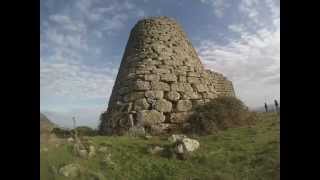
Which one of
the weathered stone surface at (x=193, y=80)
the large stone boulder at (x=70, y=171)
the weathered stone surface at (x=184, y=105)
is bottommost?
the large stone boulder at (x=70, y=171)

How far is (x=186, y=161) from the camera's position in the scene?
6348 millimetres

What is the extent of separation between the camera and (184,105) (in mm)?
9844

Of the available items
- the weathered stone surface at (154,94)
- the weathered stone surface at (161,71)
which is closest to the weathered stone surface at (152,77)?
the weathered stone surface at (161,71)

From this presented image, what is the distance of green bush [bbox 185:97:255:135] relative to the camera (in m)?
9.04

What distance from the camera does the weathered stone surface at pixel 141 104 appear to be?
945 cm

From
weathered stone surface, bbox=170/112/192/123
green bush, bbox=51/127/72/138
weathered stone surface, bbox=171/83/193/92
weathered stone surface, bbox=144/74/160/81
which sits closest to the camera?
green bush, bbox=51/127/72/138

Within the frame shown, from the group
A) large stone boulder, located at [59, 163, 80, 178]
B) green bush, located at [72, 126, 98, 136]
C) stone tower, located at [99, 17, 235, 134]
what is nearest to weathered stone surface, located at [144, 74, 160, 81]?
stone tower, located at [99, 17, 235, 134]

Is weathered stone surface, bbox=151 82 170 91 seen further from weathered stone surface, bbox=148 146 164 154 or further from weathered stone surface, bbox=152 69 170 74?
weathered stone surface, bbox=148 146 164 154

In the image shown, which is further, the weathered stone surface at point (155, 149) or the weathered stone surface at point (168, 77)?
the weathered stone surface at point (168, 77)

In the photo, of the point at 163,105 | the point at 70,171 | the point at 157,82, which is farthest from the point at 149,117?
the point at 70,171

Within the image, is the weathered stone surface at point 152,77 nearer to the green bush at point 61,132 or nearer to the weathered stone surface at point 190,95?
the weathered stone surface at point 190,95

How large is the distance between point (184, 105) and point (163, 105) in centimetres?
63
